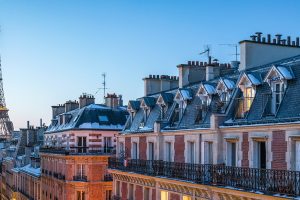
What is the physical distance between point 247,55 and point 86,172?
98.3 feet

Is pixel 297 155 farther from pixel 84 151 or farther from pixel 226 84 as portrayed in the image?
pixel 84 151

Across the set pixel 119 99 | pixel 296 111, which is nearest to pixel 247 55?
pixel 296 111

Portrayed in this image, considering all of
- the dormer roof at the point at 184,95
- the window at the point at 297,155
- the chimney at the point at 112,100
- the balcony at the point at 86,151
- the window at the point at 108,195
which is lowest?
the window at the point at 108,195

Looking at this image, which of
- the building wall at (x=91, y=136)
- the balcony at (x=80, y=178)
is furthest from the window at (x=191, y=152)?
the building wall at (x=91, y=136)

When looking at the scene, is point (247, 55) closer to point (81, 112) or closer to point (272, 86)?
point (272, 86)

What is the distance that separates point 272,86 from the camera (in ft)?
86.3

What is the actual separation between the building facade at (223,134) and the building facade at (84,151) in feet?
44.1

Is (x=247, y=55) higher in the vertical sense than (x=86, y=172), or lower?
higher

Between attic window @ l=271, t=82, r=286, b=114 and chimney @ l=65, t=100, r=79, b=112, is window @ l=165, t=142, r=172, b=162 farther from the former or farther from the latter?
chimney @ l=65, t=100, r=79, b=112

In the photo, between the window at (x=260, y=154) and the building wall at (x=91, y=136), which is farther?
the building wall at (x=91, y=136)

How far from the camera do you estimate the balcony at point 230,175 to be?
22.5 metres

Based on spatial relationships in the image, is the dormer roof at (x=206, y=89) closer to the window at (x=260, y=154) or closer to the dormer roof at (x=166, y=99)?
the dormer roof at (x=166, y=99)

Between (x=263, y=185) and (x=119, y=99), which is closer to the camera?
(x=263, y=185)

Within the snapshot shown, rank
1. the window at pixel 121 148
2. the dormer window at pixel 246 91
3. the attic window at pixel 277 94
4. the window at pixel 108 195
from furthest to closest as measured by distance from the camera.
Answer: the window at pixel 108 195
the window at pixel 121 148
the dormer window at pixel 246 91
the attic window at pixel 277 94
